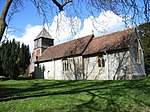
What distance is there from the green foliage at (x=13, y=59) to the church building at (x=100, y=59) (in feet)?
16.7

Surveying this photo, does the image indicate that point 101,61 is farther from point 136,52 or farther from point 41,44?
point 41,44

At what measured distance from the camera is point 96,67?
2911 cm

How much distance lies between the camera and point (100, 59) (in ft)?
94.3

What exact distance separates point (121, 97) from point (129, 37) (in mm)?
16411

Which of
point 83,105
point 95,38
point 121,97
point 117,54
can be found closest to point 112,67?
point 117,54

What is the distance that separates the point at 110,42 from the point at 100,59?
9.17 feet

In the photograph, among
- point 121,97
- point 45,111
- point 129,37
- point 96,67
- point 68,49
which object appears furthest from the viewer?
point 68,49

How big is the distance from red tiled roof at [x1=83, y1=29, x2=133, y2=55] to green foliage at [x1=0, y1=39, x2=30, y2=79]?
11.7 m

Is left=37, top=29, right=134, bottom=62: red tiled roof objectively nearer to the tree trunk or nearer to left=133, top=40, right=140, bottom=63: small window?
left=133, top=40, right=140, bottom=63: small window

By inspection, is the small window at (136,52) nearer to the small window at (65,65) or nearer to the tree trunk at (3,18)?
the small window at (65,65)

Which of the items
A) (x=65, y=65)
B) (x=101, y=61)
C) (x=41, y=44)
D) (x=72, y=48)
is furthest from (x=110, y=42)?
(x=41, y=44)

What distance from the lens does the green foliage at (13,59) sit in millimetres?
33656

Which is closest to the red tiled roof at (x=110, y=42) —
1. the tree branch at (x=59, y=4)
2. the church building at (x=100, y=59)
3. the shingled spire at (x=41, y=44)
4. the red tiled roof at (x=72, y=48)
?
the church building at (x=100, y=59)

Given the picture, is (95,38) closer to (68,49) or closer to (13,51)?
(68,49)
